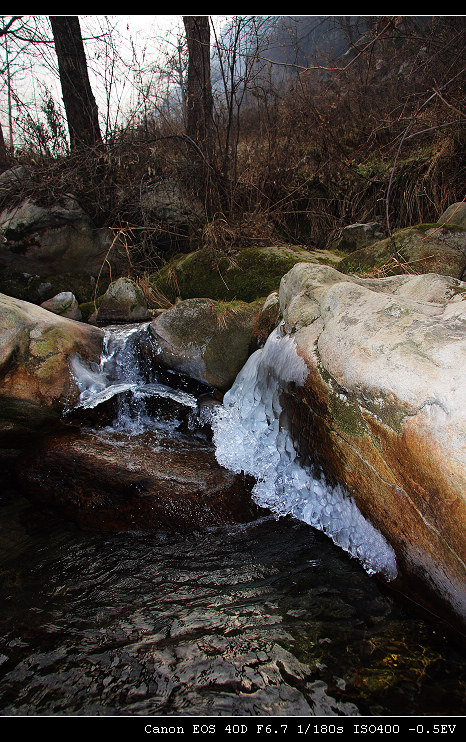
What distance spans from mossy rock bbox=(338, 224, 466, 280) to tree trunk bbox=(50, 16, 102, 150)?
446cm

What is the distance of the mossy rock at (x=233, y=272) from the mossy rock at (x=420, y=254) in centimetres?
76

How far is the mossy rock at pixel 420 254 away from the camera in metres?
3.66

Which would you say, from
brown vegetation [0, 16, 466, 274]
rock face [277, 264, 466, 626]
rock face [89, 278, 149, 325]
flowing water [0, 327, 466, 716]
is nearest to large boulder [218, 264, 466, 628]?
rock face [277, 264, 466, 626]

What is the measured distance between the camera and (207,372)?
374 cm

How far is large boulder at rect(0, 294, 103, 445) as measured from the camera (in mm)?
3104

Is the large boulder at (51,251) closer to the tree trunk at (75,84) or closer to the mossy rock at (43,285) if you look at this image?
the mossy rock at (43,285)

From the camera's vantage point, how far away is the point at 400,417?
5.25 feet

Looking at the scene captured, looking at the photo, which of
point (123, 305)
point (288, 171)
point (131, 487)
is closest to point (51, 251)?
point (123, 305)

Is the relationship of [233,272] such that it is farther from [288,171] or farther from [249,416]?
[249,416]

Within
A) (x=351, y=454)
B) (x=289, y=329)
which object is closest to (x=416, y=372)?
(x=351, y=454)

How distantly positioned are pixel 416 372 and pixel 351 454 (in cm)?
51

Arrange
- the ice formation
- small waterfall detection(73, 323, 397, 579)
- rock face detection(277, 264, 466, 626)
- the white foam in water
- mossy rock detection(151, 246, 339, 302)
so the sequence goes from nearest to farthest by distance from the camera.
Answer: rock face detection(277, 264, 466, 626)
the white foam in water
small waterfall detection(73, 323, 397, 579)
the ice formation
mossy rock detection(151, 246, 339, 302)

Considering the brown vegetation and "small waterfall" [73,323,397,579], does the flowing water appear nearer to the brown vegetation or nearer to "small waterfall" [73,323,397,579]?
"small waterfall" [73,323,397,579]

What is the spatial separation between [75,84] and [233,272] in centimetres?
406
